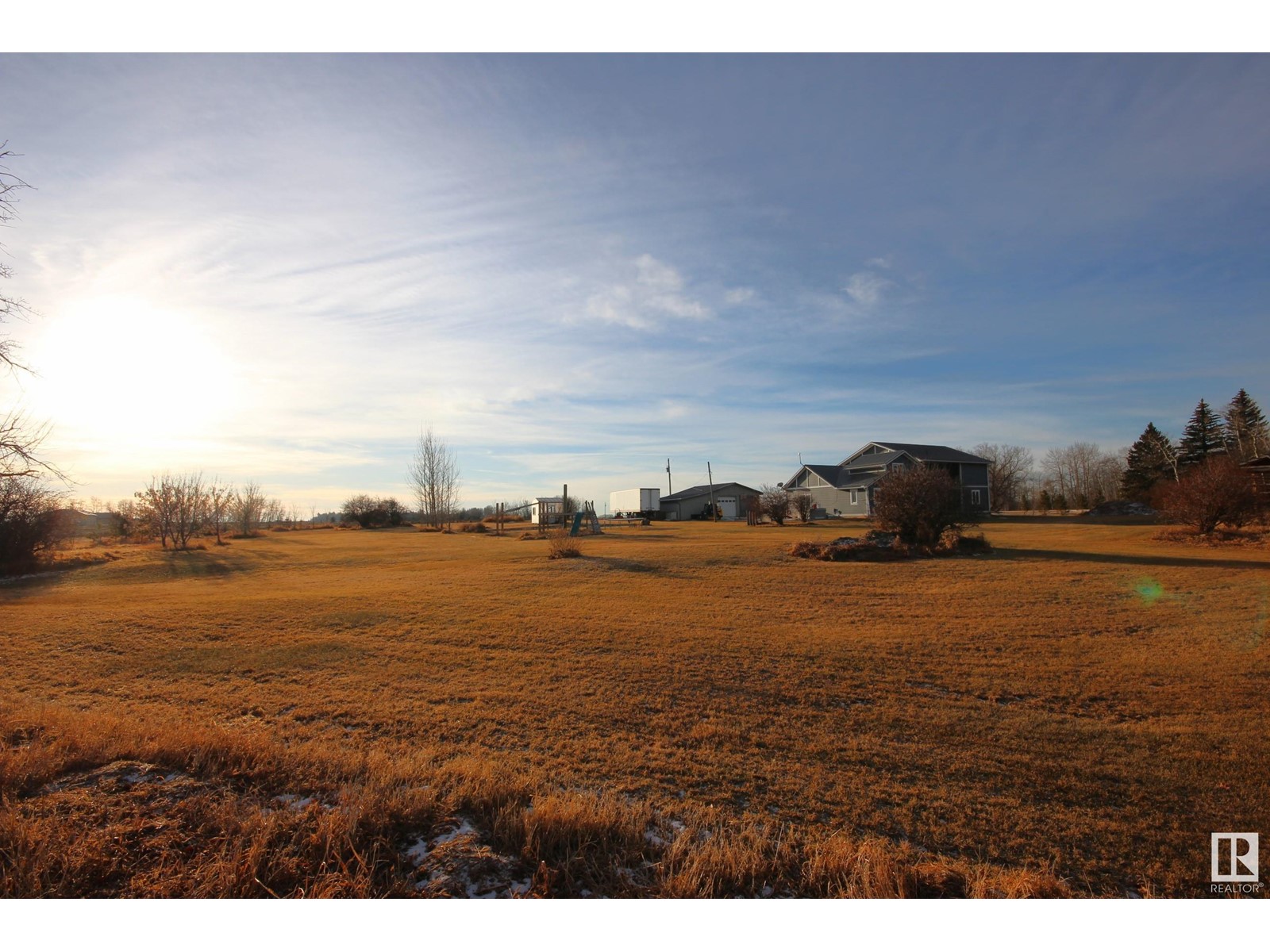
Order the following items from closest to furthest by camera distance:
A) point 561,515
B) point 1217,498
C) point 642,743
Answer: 1. point 642,743
2. point 1217,498
3. point 561,515

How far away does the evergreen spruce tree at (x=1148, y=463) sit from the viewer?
46.2m

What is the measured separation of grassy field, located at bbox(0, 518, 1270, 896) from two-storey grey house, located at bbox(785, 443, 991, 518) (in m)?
34.8

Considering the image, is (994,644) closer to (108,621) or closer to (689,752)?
(689,752)

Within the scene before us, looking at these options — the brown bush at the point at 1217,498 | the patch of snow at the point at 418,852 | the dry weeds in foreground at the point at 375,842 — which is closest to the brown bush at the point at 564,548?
the dry weeds in foreground at the point at 375,842

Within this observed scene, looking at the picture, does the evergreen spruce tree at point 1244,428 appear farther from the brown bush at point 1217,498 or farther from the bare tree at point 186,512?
the bare tree at point 186,512

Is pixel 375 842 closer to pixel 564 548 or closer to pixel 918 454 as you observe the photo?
pixel 564 548

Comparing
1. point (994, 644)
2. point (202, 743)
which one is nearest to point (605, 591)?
point (994, 644)

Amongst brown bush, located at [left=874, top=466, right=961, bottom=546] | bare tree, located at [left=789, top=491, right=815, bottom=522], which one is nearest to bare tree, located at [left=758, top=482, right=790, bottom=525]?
bare tree, located at [left=789, top=491, right=815, bottom=522]

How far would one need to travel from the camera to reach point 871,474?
4788 cm

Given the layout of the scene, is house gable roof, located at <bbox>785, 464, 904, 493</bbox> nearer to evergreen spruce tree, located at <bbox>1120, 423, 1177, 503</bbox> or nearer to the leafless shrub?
evergreen spruce tree, located at <bbox>1120, 423, 1177, 503</bbox>

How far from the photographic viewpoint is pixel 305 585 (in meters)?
15.8

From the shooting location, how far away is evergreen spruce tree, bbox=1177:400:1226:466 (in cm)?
4581

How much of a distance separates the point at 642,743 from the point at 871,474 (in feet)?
154

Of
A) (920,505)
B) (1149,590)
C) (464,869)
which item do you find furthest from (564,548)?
(464,869)
